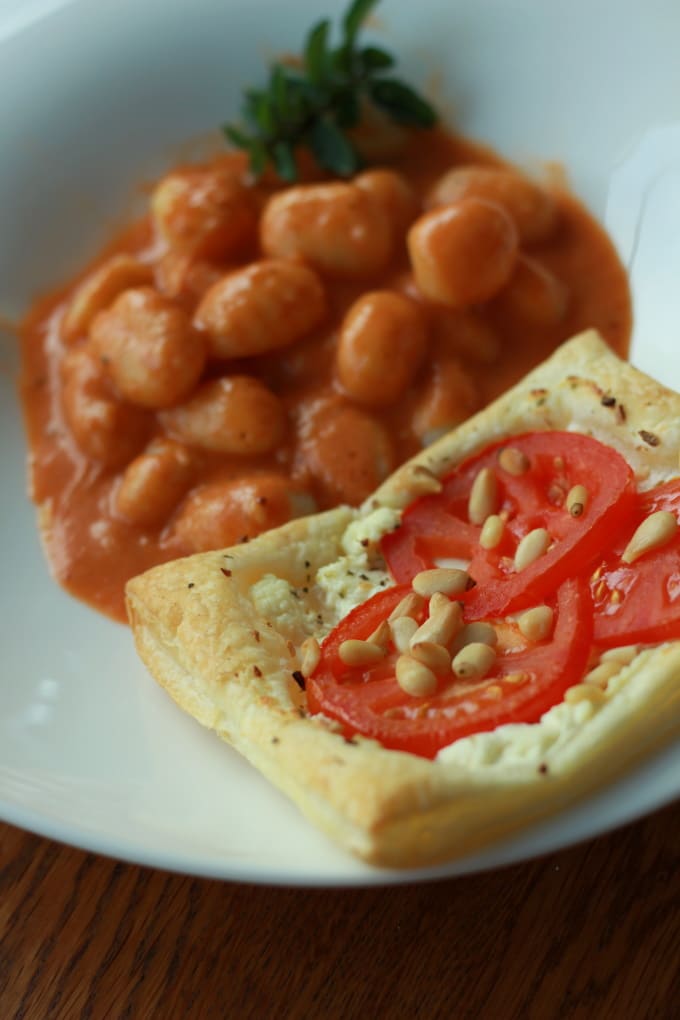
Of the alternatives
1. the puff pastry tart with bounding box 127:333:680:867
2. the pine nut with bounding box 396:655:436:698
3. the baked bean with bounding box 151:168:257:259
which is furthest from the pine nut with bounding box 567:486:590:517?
the baked bean with bounding box 151:168:257:259

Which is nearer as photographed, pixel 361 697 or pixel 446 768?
pixel 446 768

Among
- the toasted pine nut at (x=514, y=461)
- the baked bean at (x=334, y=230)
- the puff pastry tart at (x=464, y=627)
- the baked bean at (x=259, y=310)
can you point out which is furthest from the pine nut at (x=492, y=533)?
the baked bean at (x=334, y=230)

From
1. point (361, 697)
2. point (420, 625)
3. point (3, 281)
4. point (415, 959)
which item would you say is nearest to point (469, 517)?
point (420, 625)

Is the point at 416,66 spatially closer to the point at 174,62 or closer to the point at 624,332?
the point at 174,62

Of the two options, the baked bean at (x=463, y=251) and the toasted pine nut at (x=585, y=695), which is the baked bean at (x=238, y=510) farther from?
the toasted pine nut at (x=585, y=695)

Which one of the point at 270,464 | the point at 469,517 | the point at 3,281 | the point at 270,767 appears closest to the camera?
the point at 270,767

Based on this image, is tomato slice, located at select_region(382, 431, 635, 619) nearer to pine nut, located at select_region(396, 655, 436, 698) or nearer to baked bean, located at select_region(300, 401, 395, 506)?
pine nut, located at select_region(396, 655, 436, 698)
